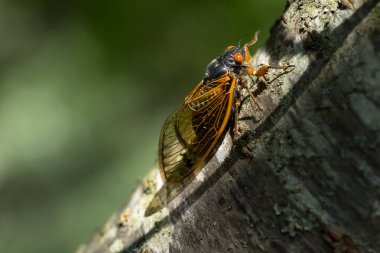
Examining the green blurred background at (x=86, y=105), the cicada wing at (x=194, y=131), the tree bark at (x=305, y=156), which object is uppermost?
the green blurred background at (x=86, y=105)

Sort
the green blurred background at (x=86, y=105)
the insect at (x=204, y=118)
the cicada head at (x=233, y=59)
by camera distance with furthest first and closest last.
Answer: the green blurred background at (x=86, y=105) < the cicada head at (x=233, y=59) < the insect at (x=204, y=118)

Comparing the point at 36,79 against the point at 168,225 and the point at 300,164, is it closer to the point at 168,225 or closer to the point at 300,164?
the point at 168,225

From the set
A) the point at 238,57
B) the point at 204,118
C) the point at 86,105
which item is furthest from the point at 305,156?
the point at 86,105

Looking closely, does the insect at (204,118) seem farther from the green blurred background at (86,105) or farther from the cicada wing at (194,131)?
the green blurred background at (86,105)

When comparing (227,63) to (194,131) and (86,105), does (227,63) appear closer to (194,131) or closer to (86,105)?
(194,131)

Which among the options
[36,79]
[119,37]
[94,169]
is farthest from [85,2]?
[94,169]

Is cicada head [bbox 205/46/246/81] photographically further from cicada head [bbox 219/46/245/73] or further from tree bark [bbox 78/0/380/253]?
tree bark [bbox 78/0/380/253]

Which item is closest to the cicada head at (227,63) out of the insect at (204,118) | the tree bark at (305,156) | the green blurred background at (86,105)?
the insect at (204,118)
